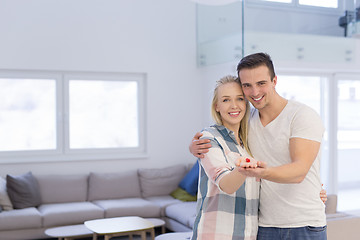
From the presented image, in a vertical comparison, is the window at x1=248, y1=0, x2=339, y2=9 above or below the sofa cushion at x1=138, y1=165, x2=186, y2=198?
above

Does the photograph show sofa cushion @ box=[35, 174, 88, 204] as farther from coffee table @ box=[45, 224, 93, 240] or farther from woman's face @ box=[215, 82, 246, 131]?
woman's face @ box=[215, 82, 246, 131]

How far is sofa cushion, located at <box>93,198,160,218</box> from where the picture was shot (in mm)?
5652

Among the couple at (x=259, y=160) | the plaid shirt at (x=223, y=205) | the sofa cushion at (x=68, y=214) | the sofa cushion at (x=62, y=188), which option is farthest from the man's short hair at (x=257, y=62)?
the sofa cushion at (x=62, y=188)

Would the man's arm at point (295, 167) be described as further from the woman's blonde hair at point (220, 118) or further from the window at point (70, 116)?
the window at point (70, 116)

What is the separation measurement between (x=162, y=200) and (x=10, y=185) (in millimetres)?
1825

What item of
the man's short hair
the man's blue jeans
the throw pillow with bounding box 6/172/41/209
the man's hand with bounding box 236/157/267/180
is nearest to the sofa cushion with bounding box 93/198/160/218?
the throw pillow with bounding box 6/172/41/209

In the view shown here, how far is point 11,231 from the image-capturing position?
→ 5.25 meters

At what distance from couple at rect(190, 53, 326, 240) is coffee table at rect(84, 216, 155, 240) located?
268cm

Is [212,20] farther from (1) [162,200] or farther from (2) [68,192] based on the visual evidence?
(2) [68,192]

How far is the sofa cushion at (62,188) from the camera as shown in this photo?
5.93 m

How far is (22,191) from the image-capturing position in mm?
5566

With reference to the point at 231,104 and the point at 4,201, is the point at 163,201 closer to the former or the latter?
the point at 4,201

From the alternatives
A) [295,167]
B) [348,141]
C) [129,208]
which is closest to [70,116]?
[129,208]

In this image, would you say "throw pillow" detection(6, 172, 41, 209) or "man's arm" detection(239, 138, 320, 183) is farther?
"throw pillow" detection(6, 172, 41, 209)
